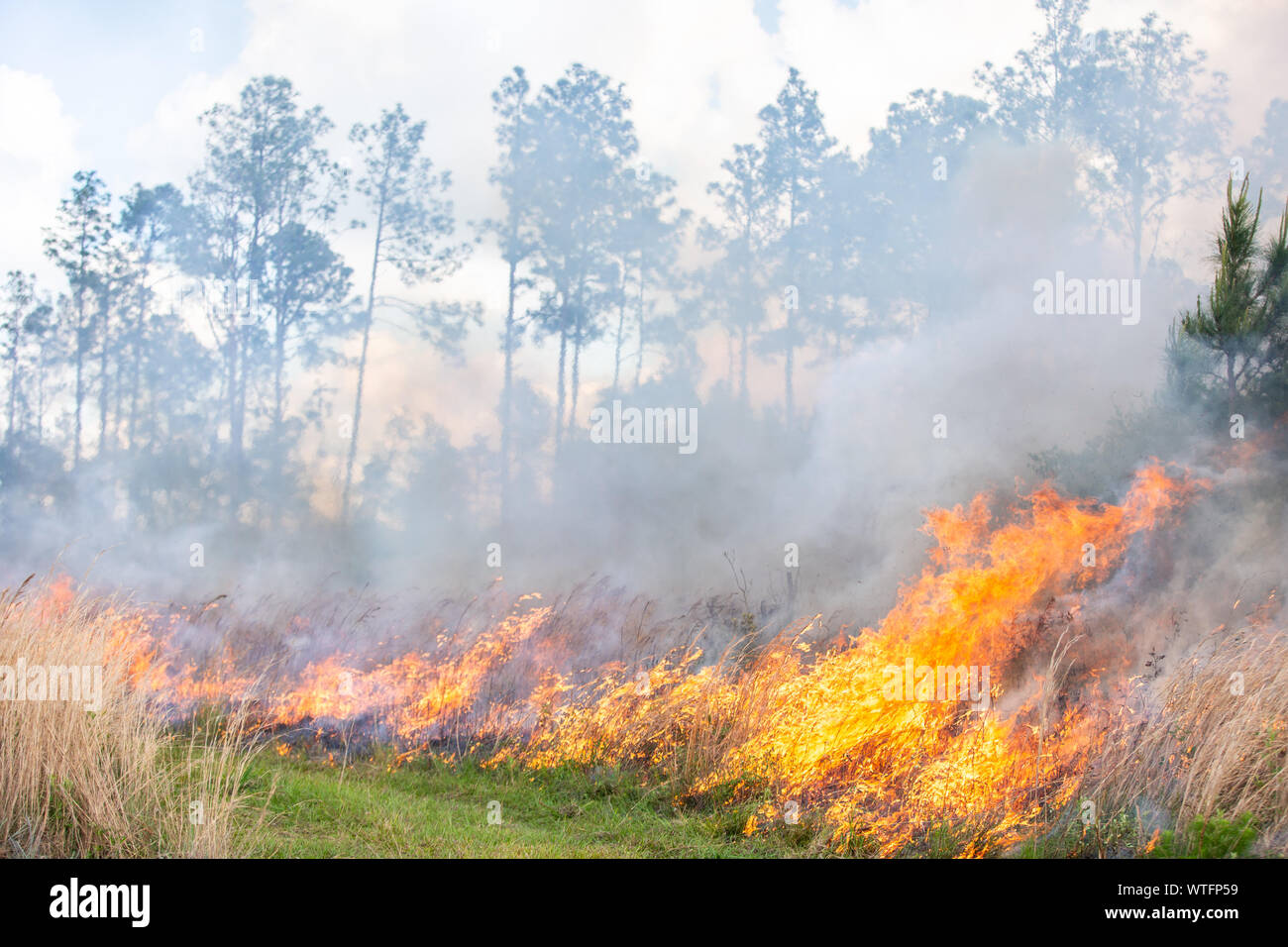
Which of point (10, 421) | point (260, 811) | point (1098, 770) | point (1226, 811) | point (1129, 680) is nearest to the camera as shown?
point (1226, 811)

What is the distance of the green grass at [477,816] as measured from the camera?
19.1 feet

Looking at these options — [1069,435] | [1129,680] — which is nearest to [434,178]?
[1069,435]

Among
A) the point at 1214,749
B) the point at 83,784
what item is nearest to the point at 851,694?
the point at 1214,749

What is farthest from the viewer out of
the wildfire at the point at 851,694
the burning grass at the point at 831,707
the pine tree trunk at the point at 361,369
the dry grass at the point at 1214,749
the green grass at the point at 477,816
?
the pine tree trunk at the point at 361,369

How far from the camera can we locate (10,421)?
22.7 metres

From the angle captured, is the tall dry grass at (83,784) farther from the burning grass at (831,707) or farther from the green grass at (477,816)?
the green grass at (477,816)

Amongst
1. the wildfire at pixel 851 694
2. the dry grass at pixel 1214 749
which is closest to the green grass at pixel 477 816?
the wildfire at pixel 851 694

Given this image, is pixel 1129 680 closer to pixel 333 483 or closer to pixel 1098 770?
pixel 1098 770

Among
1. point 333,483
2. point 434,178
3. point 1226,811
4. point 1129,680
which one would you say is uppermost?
point 434,178

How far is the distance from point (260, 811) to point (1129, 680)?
7.09 meters

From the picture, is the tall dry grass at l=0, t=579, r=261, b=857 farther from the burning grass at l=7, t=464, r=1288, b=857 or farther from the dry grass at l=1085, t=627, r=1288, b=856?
the dry grass at l=1085, t=627, r=1288, b=856

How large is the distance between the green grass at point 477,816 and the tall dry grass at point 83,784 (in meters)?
0.46

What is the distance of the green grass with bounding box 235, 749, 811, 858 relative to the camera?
584 cm

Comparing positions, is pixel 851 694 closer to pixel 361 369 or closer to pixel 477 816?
pixel 477 816
